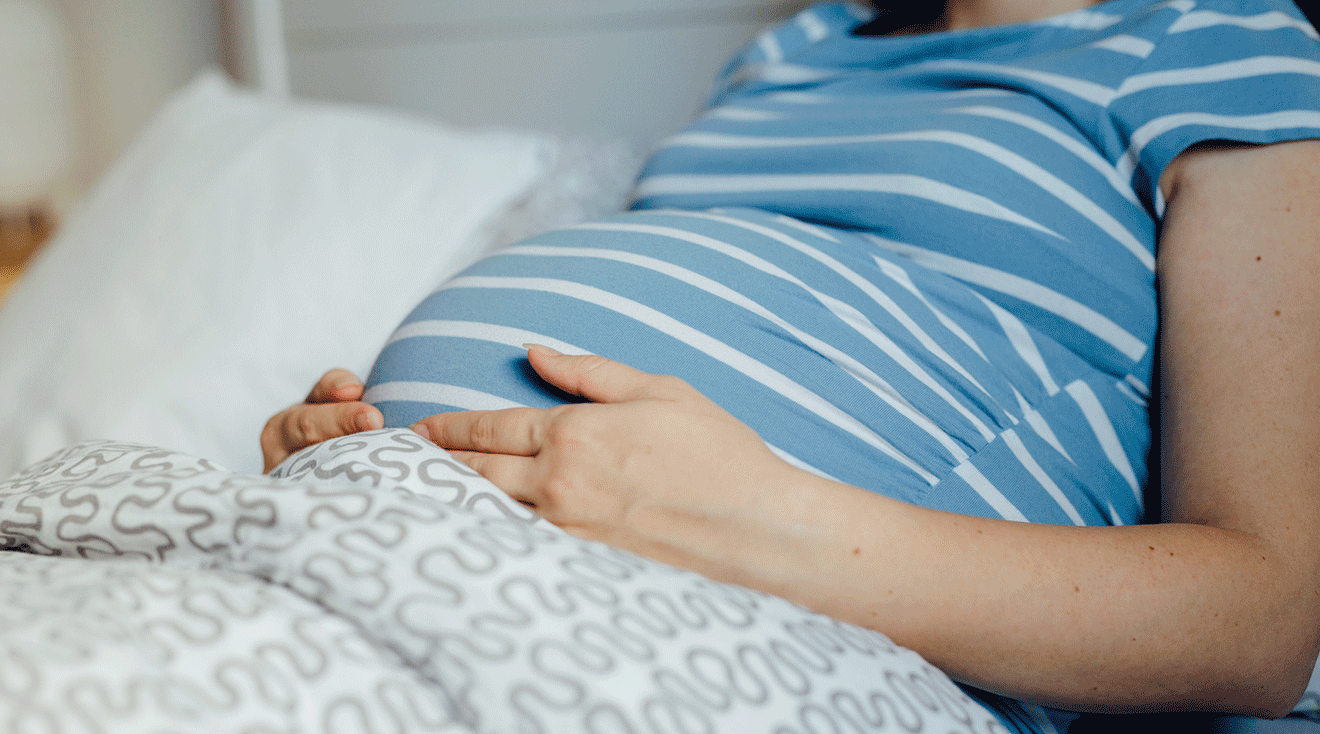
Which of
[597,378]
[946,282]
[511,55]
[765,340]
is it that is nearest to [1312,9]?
[946,282]

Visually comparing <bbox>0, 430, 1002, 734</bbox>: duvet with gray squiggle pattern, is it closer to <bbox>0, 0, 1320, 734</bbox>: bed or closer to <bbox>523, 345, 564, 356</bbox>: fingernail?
<bbox>0, 0, 1320, 734</bbox>: bed

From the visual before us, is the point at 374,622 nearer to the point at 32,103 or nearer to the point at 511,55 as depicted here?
the point at 511,55

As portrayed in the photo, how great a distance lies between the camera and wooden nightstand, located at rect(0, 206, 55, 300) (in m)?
2.67

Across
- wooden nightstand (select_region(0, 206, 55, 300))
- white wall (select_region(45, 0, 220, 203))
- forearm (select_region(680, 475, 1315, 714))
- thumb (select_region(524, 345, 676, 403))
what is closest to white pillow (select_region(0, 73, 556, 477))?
thumb (select_region(524, 345, 676, 403))

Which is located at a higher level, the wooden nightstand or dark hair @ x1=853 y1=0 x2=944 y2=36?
dark hair @ x1=853 y1=0 x2=944 y2=36

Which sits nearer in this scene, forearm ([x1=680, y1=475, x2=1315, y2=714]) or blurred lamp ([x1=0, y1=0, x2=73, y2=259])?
forearm ([x1=680, y1=475, x2=1315, y2=714])

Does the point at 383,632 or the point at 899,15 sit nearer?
the point at 383,632

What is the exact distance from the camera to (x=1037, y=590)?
17.1 inches

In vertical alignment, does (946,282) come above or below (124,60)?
below

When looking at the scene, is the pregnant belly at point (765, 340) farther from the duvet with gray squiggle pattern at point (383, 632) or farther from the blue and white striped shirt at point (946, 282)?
the duvet with gray squiggle pattern at point (383, 632)

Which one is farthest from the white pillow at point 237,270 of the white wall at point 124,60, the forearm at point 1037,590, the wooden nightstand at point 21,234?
the wooden nightstand at point 21,234

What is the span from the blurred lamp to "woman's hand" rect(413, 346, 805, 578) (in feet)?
9.20

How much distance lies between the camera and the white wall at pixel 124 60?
7.18 ft

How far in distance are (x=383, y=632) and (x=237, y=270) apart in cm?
86
